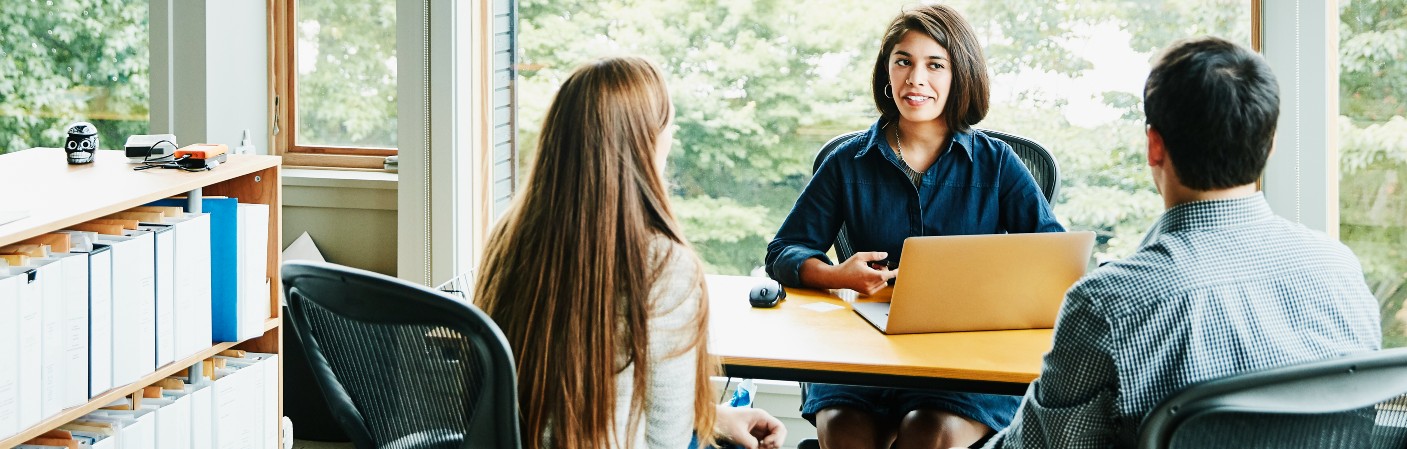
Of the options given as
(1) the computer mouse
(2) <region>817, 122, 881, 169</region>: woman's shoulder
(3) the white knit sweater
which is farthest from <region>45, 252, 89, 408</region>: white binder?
(2) <region>817, 122, 881, 169</region>: woman's shoulder

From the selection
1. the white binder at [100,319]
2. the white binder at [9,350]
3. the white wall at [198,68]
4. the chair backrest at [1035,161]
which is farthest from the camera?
the white wall at [198,68]

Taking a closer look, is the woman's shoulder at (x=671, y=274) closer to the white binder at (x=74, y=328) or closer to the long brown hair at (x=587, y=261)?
the long brown hair at (x=587, y=261)

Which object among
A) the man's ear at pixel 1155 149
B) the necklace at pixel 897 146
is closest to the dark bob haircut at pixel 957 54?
the necklace at pixel 897 146

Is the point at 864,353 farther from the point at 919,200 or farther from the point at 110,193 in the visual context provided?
the point at 110,193

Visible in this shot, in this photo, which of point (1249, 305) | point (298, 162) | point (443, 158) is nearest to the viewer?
point (1249, 305)

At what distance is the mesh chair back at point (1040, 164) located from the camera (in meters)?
2.52

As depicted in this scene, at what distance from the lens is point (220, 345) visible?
7.50 ft

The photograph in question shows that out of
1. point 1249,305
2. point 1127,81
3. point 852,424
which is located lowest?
point 852,424

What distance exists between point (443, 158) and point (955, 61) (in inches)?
59.7

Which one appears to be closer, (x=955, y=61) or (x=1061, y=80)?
(x=955, y=61)

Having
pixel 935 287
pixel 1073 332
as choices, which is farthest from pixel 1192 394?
pixel 935 287

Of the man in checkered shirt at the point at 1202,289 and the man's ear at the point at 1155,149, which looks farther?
the man's ear at the point at 1155,149

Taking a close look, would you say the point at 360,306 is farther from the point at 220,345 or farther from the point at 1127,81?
the point at 1127,81

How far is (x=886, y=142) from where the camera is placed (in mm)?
2400
